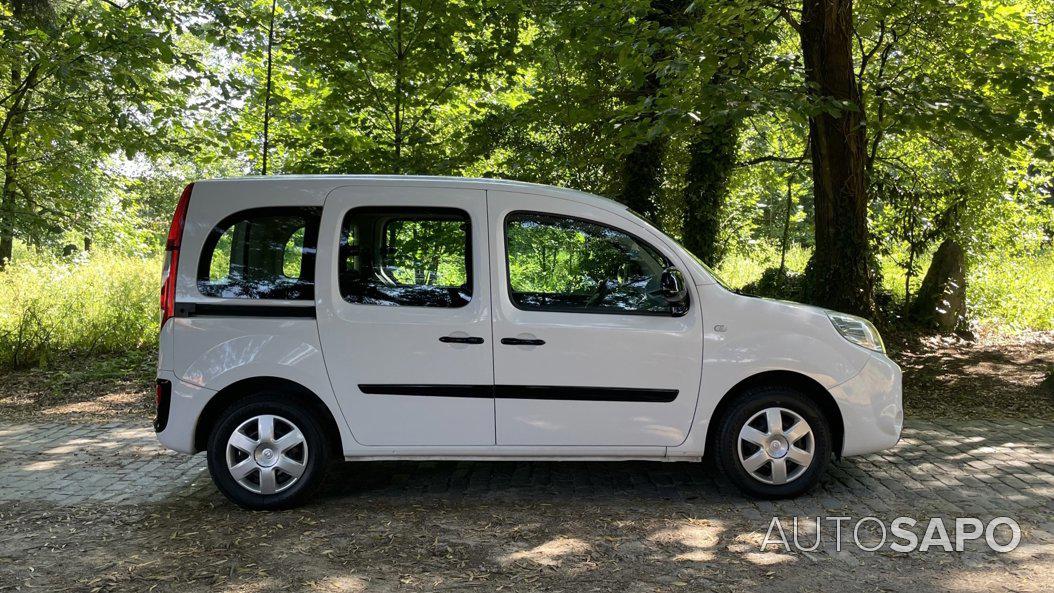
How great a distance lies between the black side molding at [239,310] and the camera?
4.59 metres

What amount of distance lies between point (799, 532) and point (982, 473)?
207 centimetres

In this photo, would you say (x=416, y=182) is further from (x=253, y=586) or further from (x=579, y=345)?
(x=253, y=586)

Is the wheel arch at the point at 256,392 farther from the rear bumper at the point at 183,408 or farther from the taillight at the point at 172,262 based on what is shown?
the taillight at the point at 172,262

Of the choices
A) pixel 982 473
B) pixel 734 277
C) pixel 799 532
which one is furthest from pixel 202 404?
pixel 734 277

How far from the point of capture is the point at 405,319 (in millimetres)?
4582

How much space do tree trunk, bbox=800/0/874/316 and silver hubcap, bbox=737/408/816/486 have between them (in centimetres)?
468

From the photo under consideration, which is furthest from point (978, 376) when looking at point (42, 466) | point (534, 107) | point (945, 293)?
point (42, 466)

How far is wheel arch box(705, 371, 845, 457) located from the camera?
472cm

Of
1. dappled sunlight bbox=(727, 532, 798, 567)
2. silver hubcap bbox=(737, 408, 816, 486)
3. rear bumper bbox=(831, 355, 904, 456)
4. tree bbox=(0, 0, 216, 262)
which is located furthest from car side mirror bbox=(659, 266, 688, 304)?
tree bbox=(0, 0, 216, 262)

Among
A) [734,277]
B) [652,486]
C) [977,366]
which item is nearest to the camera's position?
[652,486]

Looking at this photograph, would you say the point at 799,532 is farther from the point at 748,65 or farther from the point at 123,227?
the point at 123,227

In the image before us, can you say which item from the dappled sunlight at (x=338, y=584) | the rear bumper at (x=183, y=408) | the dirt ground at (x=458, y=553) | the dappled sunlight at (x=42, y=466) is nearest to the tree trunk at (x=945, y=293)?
the dirt ground at (x=458, y=553)

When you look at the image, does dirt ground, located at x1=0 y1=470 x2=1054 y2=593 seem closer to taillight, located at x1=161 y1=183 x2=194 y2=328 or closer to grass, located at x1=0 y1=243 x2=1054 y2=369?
taillight, located at x1=161 y1=183 x2=194 y2=328

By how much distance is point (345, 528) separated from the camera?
171 inches
